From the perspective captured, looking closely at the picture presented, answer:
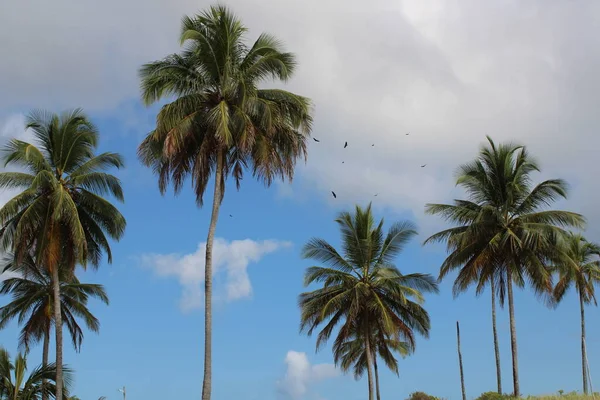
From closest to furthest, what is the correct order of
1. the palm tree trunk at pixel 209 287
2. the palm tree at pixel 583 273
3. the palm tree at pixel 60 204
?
1. the palm tree trunk at pixel 209 287
2. the palm tree at pixel 60 204
3. the palm tree at pixel 583 273

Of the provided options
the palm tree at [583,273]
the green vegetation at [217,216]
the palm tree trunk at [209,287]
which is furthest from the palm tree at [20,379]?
the palm tree at [583,273]

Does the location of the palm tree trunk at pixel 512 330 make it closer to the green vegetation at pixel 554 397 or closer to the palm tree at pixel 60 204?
the green vegetation at pixel 554 397

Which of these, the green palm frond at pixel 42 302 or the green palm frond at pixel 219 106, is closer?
the green palm frond at pixel 219 106

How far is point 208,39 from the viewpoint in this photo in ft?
86.9

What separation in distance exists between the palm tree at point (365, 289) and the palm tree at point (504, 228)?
3118 mm

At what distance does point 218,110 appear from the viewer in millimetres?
25328

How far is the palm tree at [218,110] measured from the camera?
26047 millimetres

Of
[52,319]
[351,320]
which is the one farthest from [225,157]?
[52,319]

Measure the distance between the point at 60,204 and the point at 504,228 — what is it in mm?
20438

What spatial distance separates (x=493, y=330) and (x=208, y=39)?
972 inches

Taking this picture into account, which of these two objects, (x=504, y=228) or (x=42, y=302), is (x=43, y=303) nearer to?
(x=42, y=302)

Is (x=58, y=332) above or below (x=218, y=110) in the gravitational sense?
below

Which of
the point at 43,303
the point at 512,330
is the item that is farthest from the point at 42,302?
the point at 512,330

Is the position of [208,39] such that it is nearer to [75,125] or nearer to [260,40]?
[260,40]
